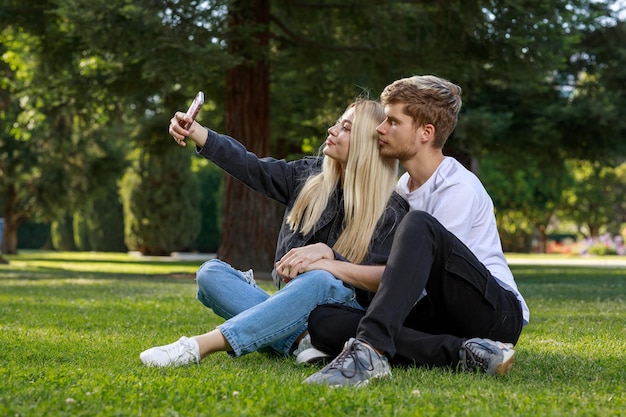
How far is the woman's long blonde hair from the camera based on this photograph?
4312 mm

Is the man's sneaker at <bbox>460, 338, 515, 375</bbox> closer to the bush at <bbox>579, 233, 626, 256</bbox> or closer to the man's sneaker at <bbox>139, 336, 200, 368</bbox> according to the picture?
the man's sneaker at <bbox>139, 336, 200, 368</bbox>

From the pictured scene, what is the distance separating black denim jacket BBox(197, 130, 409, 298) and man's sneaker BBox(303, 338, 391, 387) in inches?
24.2

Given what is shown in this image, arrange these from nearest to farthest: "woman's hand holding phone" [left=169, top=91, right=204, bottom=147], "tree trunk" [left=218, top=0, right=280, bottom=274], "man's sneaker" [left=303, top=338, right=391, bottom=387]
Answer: "man's sneaker" [left=303, top=338, right=391, bottom=387] < "woman's hand holding phone" [left=169, top=91, right=204, bottom=147] < "tree trunk" [left=218, top=0, right=280, bottom=274]

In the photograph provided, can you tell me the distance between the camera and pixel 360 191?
4328 millimetres

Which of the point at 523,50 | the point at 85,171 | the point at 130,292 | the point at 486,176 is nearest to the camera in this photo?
the point at 130,292

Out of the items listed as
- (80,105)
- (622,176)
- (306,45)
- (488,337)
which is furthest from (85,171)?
(622,176)

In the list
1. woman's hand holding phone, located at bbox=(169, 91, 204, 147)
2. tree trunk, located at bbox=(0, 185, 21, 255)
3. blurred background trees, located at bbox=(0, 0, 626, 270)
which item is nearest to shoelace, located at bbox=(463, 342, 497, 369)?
woman's hand holding phone, located at bbox=(169, 91, 204, 147)

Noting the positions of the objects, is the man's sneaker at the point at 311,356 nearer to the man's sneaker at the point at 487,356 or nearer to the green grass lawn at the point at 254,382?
the green grass lawn at the point at 254,382

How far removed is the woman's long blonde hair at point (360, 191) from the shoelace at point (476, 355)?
665mm

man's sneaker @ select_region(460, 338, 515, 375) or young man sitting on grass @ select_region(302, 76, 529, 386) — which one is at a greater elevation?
young man sitting on grass @ select_region(302, 76, 529, 386)

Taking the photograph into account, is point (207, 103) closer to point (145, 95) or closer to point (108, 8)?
point (145, 95)

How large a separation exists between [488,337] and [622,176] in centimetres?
4992

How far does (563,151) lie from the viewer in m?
18.9

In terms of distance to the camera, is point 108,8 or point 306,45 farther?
point 306,45
